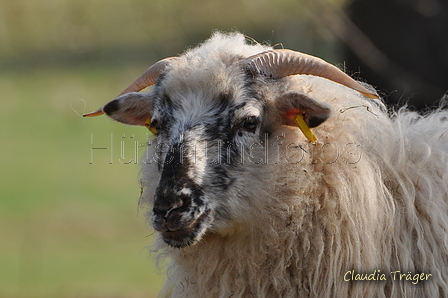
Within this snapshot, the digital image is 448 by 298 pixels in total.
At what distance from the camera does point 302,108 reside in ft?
10.1

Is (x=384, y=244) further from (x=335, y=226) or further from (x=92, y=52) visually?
(x=92, y=52)

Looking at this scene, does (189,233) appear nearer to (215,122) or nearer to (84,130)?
(215,122)

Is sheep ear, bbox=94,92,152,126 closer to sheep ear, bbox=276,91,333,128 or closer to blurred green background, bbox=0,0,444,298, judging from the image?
blurred green background, bbox=0,0,444,298

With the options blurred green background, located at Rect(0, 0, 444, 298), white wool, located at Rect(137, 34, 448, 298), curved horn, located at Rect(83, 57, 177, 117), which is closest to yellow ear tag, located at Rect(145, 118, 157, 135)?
curved horn, located at Rect(83, 57, 177, 117)

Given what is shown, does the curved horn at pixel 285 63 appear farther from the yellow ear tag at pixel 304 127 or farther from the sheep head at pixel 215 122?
the yellow ear tag at pixel 304 127

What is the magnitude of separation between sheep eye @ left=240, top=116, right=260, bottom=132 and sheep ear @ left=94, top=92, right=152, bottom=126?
758 mm

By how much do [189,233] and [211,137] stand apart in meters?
0.57

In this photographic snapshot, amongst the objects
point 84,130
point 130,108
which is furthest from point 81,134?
point 130,108

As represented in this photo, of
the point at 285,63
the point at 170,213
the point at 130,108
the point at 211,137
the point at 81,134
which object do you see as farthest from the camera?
the point at 81,134

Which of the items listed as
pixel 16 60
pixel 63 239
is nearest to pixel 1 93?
pixel 16 60

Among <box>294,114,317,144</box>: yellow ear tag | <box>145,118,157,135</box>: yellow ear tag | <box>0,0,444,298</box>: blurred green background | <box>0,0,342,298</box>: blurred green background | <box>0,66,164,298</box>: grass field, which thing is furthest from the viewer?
<box>0,66,164,298</box>: grass field

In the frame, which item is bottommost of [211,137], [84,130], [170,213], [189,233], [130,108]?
[189,233]

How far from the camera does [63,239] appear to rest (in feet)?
35.6

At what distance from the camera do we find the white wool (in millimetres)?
2979
